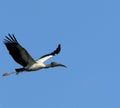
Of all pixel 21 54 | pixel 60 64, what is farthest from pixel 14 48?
pixel 60 64

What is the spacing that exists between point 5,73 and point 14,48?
7.34 feet

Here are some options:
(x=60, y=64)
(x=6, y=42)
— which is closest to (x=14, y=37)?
(x=6, y=42)

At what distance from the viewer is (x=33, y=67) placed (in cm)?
4069

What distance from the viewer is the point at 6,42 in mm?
39938

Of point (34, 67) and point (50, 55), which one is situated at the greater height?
point (50, 55)

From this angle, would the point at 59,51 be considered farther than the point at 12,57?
Yes

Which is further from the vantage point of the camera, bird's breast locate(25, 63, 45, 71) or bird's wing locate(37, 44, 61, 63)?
bird's wing locate(37, 44, 61, 63)

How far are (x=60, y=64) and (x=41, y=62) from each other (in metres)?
0.93

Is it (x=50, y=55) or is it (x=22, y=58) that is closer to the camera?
(x=22, y=58)

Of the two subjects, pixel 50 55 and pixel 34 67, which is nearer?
pixel 34 67

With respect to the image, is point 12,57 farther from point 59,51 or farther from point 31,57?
point 59,51

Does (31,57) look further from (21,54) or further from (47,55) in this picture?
(47,55)

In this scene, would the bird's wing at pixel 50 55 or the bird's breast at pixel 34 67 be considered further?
the bird's wing at pixel 50 55

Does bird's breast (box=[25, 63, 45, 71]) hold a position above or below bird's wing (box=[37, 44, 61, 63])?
below
